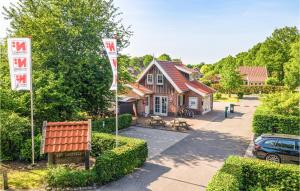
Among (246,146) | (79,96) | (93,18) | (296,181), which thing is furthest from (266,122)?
(93,18)

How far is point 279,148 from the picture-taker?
48.0 ft

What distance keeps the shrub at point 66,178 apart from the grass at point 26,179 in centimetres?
75

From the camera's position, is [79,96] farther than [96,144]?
Yes

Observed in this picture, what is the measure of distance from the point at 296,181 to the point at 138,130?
14.6 metres

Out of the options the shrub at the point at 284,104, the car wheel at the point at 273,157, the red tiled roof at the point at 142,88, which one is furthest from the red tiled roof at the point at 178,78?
the car wheel at the point at 273,157

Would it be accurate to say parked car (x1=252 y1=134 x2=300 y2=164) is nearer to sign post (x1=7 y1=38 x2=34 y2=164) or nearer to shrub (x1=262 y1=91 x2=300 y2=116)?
shrub (x1=262 y1=91 x2=300 y2=116)

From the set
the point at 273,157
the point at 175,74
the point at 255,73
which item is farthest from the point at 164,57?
the point at 273,157

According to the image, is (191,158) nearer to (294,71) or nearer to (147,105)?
(147,105)

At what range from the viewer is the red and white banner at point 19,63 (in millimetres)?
13320

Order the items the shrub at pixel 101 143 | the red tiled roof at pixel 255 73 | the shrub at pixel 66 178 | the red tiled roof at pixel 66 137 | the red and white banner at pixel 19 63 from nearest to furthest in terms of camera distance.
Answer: the shrub at pixel 66 178 → the red tiled roof at pixel 66 137 → the red and white banner at pixel 19 63 → the shrub at pixel 101 143 → the red tiled roof at pixel 255 73

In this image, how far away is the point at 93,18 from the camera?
21.2 metres

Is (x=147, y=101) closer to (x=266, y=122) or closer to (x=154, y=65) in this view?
(x=154, y=65)

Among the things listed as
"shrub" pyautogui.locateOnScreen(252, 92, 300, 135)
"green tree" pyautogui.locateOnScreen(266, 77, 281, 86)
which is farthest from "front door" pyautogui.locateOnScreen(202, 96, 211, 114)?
"green tree" pyautogui.locateOnScreen(266, 77, 281, 86)

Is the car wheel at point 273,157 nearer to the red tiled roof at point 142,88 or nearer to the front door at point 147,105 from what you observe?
the red tiled roof at point 142,88
